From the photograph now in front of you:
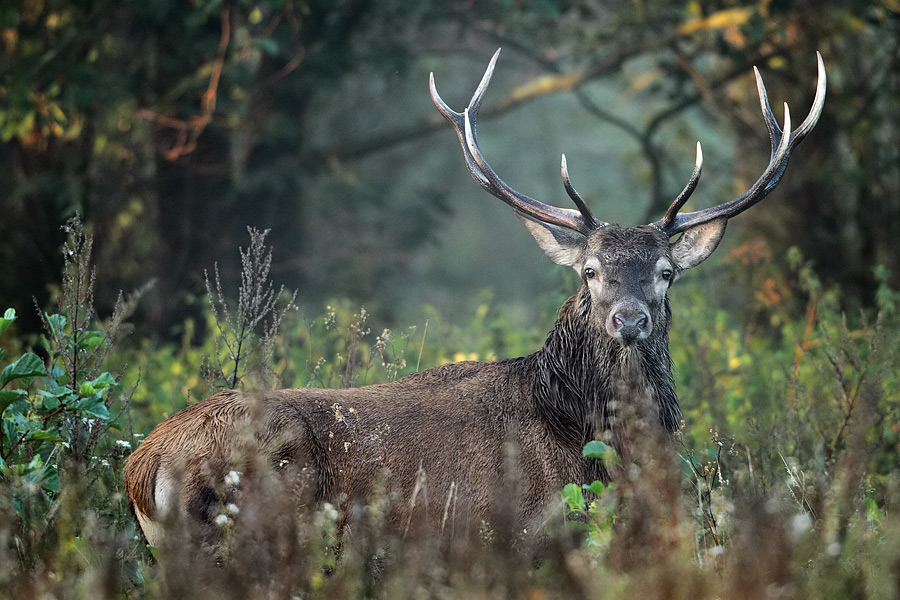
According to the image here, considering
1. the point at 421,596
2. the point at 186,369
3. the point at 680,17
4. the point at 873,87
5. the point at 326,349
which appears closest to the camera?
the point at 421,596

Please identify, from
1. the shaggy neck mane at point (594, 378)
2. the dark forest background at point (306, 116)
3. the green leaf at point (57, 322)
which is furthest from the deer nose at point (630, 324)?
the dark forest background at point (306, 116)

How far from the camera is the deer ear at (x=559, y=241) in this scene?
5.51m

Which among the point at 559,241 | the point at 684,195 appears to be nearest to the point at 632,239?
the point at 684,195

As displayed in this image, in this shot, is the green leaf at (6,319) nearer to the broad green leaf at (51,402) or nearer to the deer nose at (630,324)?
the broad green leaf at (51,402)

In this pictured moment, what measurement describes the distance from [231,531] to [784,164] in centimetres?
335

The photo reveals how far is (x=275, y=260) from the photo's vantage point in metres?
12.5

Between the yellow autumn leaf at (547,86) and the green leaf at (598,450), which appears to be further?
the yellow autumn leaf at (547,86)

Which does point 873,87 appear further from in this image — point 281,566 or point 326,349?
point 281,566

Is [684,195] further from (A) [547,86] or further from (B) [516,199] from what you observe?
(A) [547,86]

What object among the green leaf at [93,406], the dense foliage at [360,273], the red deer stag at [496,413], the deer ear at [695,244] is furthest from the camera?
the deer ear at [695,244]

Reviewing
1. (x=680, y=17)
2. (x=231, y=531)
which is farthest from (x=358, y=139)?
(x=231, y=531)

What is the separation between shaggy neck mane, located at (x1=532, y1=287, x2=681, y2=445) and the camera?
16.4ft

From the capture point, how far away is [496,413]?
5.01 metres

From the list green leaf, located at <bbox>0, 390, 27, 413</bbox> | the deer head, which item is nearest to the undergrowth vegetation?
green leaf, located at <bbox>0, 390, 27, 413</bbox>
